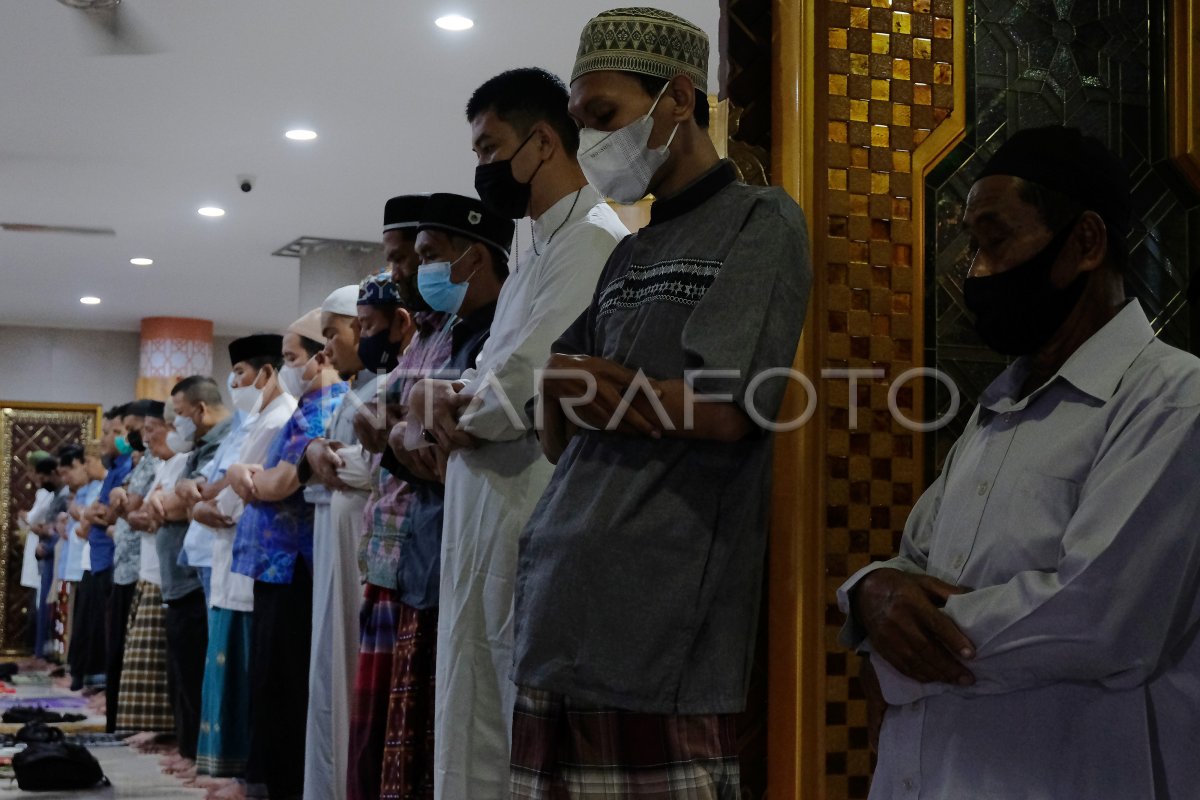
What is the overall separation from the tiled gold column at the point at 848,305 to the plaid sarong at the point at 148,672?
5669mm

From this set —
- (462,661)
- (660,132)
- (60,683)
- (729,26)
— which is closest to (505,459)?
(462,661)

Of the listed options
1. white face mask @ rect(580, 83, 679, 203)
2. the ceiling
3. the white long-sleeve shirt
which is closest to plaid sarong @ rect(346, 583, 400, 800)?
white face mask @ rect(580, 83, 679, 203)

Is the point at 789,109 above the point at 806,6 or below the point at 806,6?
below

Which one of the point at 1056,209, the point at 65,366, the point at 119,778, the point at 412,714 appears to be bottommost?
Answer: the point at 119,778

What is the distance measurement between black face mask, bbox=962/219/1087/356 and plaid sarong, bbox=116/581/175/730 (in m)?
6.70

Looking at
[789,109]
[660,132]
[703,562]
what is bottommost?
[703,562]

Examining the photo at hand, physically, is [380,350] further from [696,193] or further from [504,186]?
[696,193]

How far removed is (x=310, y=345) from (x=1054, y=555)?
14.9ft

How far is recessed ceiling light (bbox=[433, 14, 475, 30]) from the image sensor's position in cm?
684

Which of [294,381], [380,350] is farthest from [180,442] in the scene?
→ [380,350]

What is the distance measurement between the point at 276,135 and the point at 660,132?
718 cm

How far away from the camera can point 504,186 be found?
310 cm

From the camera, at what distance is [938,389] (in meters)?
3.03

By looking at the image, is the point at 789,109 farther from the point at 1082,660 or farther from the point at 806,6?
the point at 1082,660
